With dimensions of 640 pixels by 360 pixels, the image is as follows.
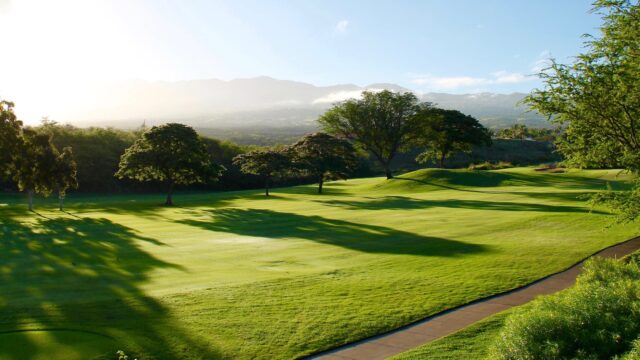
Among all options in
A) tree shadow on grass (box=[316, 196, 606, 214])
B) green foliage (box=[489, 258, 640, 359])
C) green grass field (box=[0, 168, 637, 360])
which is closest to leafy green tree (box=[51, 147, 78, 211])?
green grass field (box=[0, 168, 637, 360])

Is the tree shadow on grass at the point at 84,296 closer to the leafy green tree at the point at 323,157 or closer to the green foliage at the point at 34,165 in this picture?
the green foliage at the point at 34,165

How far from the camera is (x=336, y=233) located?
30.1 metres

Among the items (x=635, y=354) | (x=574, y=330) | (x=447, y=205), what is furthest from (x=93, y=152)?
(x=635, y=354)

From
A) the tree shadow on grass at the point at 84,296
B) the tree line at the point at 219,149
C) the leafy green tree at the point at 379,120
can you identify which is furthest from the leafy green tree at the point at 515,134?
the tree shadow on grass at the point at 84,296

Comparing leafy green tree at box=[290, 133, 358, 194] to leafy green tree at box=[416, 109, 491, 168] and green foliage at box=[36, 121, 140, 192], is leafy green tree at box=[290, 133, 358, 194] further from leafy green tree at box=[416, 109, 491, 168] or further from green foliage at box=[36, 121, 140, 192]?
green foliage at box=[36, 121, 140, 192]

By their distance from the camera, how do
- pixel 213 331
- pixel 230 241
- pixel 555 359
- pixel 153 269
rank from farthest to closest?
1. pixel 230 241
2. pixel 153 269
3. pixel 213 331
4. pixel 555 359

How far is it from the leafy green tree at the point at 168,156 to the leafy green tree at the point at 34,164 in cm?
888

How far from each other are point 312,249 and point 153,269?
784 centimetres

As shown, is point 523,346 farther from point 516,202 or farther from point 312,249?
point 516,202

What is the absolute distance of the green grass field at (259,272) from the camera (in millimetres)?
11992

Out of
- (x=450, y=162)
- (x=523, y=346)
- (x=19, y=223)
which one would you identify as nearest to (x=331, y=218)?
(x=19, y=223)

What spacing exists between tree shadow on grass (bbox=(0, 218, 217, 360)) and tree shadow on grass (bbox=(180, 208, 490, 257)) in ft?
26.7

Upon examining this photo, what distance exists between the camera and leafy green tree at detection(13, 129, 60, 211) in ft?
157

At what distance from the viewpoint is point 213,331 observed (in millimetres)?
12344
